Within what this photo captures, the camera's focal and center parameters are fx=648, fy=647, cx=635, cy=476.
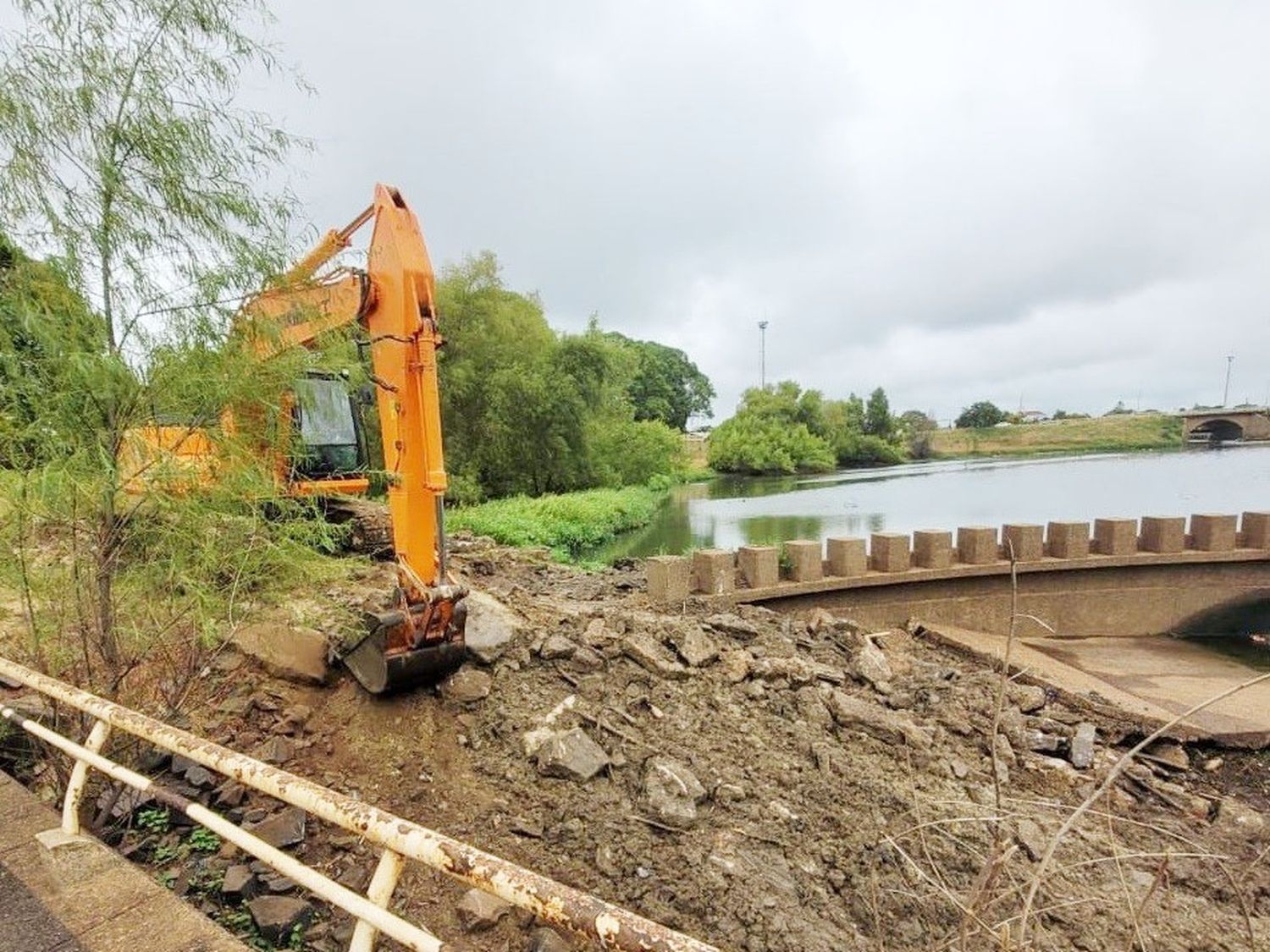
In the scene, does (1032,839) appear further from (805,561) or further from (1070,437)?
(1070,437)

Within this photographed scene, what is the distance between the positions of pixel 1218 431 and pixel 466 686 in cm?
4892

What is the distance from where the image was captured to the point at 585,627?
455cm

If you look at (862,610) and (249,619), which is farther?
(862,610)

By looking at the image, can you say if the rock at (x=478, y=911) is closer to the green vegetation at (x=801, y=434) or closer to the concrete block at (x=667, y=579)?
the concrete block at (x=667, y=579)

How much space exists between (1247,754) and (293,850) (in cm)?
620

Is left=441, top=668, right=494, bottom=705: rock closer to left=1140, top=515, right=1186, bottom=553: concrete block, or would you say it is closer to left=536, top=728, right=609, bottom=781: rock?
left=536, top=728, right=609, bottom=781: rock

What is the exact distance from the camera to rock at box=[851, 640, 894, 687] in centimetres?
479

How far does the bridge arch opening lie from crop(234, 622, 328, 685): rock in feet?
146

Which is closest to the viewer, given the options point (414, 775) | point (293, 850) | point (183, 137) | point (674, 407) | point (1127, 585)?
point (183, 137)

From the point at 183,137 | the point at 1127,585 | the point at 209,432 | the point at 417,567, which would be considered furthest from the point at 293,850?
the point at 1127,585

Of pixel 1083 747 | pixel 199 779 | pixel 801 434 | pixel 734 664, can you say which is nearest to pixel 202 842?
pixel 199 779

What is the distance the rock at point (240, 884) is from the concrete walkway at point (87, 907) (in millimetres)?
588

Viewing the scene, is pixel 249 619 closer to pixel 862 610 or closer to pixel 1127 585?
pixel 862 610

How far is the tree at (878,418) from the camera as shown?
4756 centimetres
